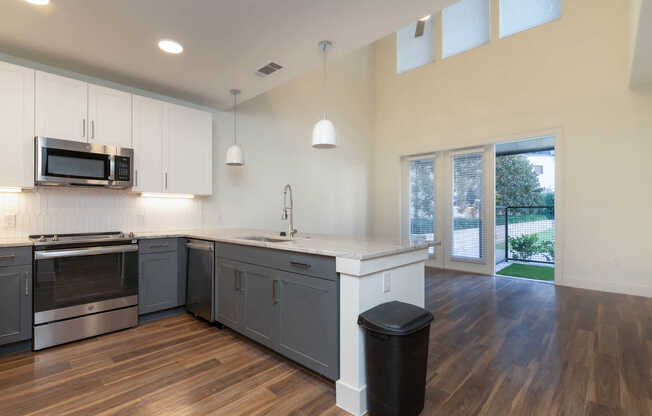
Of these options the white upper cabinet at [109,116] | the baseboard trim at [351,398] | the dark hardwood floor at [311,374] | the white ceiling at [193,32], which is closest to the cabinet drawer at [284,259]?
the baseboard trim at [351,398]

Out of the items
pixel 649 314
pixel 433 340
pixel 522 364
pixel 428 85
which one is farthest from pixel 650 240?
pixel 428 85

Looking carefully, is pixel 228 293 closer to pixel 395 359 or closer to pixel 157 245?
pixel 157 245

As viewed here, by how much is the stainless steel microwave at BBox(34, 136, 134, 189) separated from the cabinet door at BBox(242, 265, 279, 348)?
5.73 feet

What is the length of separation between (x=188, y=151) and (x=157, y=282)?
155cm

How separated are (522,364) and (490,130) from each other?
4060mm

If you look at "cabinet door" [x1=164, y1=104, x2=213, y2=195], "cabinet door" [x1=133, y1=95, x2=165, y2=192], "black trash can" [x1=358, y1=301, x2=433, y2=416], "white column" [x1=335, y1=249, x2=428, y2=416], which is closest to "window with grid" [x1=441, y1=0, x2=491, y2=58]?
"cabinet door" [x1=164, y1=104, x2=213, y2=195]

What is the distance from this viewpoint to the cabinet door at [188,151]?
354 centimetres

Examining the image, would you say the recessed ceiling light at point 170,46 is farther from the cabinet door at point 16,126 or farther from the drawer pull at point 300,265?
the drawer pull at point 300,265

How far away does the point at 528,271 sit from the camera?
Result: 5965 mm

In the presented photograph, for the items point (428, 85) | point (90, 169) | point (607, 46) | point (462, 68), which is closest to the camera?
point (90, 169)

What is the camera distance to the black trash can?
5.15ft

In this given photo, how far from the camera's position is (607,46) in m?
4.17

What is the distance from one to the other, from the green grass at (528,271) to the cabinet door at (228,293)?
502 centimetres

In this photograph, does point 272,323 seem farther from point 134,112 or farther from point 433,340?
point 134,112
